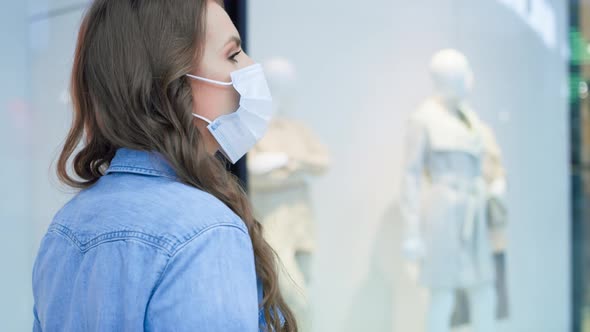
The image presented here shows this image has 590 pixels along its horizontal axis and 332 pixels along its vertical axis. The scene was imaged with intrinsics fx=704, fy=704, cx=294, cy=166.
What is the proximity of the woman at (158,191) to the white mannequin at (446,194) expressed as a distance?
188cm

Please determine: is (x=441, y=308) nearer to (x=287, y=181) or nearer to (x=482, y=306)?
(x=482, y=306)

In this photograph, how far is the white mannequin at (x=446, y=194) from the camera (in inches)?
116

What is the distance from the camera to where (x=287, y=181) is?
9.82ft

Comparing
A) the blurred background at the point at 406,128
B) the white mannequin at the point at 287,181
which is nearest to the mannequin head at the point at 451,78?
the blurred background at the point at 406,128

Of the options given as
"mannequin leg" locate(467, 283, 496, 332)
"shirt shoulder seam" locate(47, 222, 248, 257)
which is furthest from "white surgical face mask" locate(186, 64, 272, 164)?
"mannequin leg" locate(467, 283, 496, 332)

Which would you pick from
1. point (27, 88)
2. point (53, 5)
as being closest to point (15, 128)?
point (27, 88)

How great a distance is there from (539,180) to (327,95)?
3.67 feet

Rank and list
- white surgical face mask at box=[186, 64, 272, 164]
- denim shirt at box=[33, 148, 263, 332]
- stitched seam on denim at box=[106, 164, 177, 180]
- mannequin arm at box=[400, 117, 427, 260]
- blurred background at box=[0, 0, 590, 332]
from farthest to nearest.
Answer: blurred background at box=[0, 0, 590, 332]
mannequin arm at box=[400, 117, 427, 260]
white surgical face mask at box=[186, 64, 272, 164]
stitched seam on denim at box=[106, 164, 177, 180]
denim shirt at box=[33, 148, 263, 332]

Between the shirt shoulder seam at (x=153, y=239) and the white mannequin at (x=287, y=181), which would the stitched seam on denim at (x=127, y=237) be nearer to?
the shirt shoulder seam at (x=153, y=239)

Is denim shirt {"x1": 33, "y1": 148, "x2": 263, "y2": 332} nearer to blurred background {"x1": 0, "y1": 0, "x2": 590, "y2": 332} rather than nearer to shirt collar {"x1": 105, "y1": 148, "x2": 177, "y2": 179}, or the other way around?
shirt collar {"x1": 105, "y1": 148, "x2": 177, "y2": 179}

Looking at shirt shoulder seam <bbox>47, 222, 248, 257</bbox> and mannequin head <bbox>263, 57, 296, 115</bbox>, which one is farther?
mannequin head <bbox>263, 57, 296, 115</bbox>

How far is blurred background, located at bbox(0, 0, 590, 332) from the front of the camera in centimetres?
321

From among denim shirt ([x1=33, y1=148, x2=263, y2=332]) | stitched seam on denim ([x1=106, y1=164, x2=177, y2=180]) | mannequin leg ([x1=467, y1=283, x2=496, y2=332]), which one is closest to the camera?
denim shirt ([x1=33, y1=148, x2=263, y2=332])

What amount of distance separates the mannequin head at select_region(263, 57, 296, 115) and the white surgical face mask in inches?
71.7
